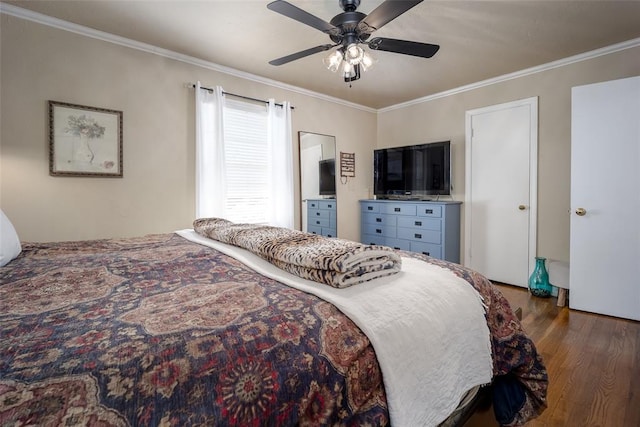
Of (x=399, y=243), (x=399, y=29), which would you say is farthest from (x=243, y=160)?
(x=399, y=243)

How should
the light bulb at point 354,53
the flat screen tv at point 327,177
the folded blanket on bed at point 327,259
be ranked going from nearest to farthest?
the folded blanket on bed at point 327,259
the light bulb at point 354,53
the flat screen tv at point 327,177

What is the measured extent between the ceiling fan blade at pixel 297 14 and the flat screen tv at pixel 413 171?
2592mm

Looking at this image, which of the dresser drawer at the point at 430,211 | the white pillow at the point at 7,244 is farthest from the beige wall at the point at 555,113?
the white pillow at the point at 7,244

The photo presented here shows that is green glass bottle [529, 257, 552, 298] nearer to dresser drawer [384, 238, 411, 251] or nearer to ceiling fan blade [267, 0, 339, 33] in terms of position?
dresser drawer [384, 238, 411, 251]

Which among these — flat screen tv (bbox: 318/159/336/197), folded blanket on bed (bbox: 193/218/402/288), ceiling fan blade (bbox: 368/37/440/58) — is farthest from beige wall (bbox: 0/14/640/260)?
folded blanket on bed (bbox: 193/218/402/288)

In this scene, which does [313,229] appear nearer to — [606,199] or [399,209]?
[399,209]

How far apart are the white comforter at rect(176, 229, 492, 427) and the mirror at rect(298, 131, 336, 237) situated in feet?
9.45

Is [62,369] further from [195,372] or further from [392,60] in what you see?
[392,60]

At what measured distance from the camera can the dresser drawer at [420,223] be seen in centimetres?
372

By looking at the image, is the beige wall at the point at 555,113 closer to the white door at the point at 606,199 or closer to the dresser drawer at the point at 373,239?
the white door at the point at 606,199

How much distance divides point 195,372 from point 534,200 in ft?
12.6

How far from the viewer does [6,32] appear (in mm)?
2236

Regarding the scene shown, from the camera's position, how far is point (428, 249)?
12.5 ft

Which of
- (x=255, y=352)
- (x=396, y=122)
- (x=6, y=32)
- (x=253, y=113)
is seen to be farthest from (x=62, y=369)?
(x=396, y=122)
